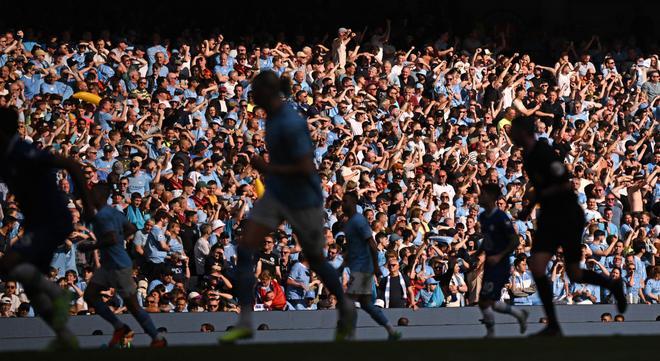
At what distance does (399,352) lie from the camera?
336 inches

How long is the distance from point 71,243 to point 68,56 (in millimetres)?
4916

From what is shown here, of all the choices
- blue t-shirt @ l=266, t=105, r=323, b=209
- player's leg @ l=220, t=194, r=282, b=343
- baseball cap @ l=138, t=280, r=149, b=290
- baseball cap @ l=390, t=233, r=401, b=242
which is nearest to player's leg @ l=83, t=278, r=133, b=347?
baseball cap @ l=138, t=280, r=149, b=290

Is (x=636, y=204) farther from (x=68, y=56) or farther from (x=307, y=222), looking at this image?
(x=307, y=222)

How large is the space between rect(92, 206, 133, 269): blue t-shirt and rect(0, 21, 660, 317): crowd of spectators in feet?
10.9

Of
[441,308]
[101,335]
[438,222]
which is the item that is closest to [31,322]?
[101,335]

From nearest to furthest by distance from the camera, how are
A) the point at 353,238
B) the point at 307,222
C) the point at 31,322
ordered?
the point at 307,222 < the point at 353,238 < the point at 31,322

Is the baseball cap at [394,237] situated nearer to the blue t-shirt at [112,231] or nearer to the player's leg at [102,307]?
the blue t-shirt at [112,231]

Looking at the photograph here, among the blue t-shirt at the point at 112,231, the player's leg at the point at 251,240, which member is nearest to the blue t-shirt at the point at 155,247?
the blue t-shirt at the point at 112,231

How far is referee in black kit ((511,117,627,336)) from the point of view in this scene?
36.8 feet

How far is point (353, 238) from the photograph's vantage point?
15016mm

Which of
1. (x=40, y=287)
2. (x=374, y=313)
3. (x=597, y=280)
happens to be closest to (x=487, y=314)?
(x=374, y=313)

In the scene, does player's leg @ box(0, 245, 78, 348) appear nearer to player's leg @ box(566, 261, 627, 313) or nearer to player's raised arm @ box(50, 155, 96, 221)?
player's raised arm @ box(50, 155, 96, 221)

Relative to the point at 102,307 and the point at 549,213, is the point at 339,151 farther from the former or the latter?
the point at 549,213

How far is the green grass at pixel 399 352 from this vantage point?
824cm
